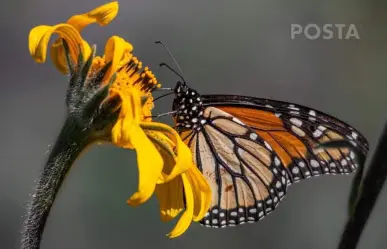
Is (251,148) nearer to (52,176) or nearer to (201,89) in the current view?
(52,176)

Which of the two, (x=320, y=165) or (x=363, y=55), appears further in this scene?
(x=363, y=55)

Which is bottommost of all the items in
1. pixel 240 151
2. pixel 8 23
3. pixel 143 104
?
pixel 240 151

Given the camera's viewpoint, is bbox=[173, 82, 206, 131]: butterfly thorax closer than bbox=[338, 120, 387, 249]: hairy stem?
No

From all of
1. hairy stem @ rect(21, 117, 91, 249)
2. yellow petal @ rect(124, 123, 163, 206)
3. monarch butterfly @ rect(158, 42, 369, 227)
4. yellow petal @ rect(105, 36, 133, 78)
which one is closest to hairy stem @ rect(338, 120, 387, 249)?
yellow petal @ rect(124, 123, 163, 206)

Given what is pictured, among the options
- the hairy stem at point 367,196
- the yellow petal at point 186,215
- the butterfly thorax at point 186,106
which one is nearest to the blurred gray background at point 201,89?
the butterfly thorax at point 186,106

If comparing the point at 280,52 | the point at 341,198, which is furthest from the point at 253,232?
the point at 280,52

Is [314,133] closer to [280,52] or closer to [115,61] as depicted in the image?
[115,61]

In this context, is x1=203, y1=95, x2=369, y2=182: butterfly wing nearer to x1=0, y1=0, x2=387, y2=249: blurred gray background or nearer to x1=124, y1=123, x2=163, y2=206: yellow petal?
x1=124, y1=123, x2=163, y2=206: yellow petal

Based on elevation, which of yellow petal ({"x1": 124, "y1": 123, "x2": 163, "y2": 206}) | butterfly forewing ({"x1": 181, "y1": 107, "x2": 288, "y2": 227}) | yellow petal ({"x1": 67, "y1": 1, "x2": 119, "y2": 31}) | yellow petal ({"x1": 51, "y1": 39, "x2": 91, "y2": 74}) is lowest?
butterfly forewing ({"x1": 181, "y1": 107, "x2": 288, "y2": 227})

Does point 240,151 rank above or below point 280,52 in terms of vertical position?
below

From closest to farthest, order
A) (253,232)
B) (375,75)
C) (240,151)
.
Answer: (240,151), (253,232), (375,75)
